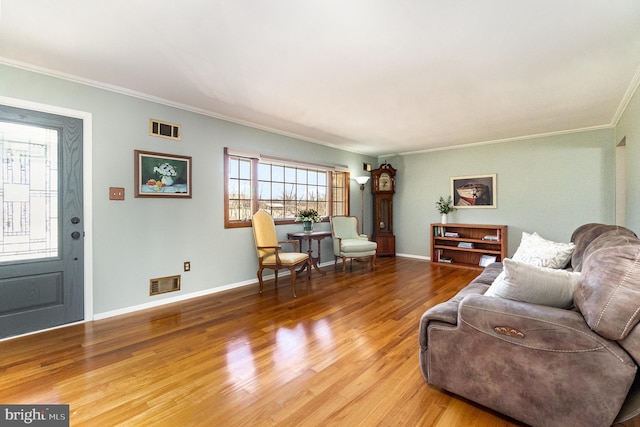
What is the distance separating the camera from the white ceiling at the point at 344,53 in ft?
5.98

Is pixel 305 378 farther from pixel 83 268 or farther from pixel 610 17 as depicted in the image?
pixel 610 17

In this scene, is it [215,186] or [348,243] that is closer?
[215,186]

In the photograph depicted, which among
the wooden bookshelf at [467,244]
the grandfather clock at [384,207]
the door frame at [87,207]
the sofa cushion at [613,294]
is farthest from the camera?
the grandfather clock at [384,207]

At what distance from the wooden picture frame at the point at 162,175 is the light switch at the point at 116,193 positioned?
14 cm

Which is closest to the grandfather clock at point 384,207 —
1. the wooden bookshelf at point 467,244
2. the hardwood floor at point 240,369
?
the wooden bookshelf at point 467,244

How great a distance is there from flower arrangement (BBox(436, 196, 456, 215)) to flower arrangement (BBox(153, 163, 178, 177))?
488cm

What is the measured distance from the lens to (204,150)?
3.75 meters

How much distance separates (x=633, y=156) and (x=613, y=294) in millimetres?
2975

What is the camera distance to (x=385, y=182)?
654 cm

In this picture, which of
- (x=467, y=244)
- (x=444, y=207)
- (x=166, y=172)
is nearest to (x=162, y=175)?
(x=166, y=172)

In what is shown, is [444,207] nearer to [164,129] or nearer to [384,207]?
[384,207]

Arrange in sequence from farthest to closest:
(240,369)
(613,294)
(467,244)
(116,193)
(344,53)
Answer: (467,244), (116,193), (344,53), (240,369), (613,294)

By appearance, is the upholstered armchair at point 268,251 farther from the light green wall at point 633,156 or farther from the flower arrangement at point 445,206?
the light green wall at point 633,156

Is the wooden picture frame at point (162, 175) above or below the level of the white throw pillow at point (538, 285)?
above
